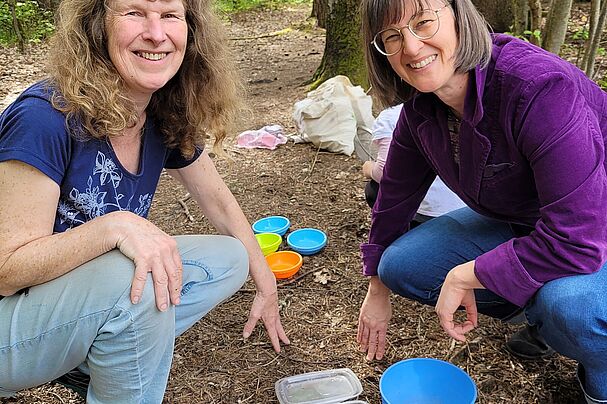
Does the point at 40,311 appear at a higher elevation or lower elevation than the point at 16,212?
lower

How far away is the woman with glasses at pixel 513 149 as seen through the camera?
1.28 metres

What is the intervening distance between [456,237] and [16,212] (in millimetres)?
1204

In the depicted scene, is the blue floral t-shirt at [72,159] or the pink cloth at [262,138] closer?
the blue floral t-shirt at [72,159]

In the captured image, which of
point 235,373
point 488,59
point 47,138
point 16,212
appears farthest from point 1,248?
point 488,59

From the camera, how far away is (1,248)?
127 centimetres

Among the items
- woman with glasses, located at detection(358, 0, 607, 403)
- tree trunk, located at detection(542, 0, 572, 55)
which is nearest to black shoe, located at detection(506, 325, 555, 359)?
woman with glasses, located at detection(358, 0, 607, 403)

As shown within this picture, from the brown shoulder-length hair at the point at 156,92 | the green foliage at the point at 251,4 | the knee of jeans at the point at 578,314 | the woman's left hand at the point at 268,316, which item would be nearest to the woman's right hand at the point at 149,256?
the brown shoulder-length hair at the point at 156,92

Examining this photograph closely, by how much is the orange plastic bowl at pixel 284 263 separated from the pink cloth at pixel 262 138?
1.57 metres

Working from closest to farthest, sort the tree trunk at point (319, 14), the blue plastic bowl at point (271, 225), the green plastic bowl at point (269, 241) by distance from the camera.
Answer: the green plastic bowl at point (269, 241), the blue plastic bowl at point (271, 225), the tree trunk at point (319, 14)

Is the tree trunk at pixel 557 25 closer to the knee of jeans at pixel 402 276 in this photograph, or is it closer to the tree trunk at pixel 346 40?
the tree trunk at pixel 346 40

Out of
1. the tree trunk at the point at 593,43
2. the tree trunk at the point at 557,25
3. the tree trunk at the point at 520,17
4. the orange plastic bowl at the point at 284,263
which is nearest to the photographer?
the orange plastic bowl at the point at 284,263

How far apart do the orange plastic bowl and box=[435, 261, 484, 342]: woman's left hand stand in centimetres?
99

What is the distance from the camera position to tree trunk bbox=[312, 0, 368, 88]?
14.8 feet

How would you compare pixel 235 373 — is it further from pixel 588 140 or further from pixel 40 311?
pixel 588 140
